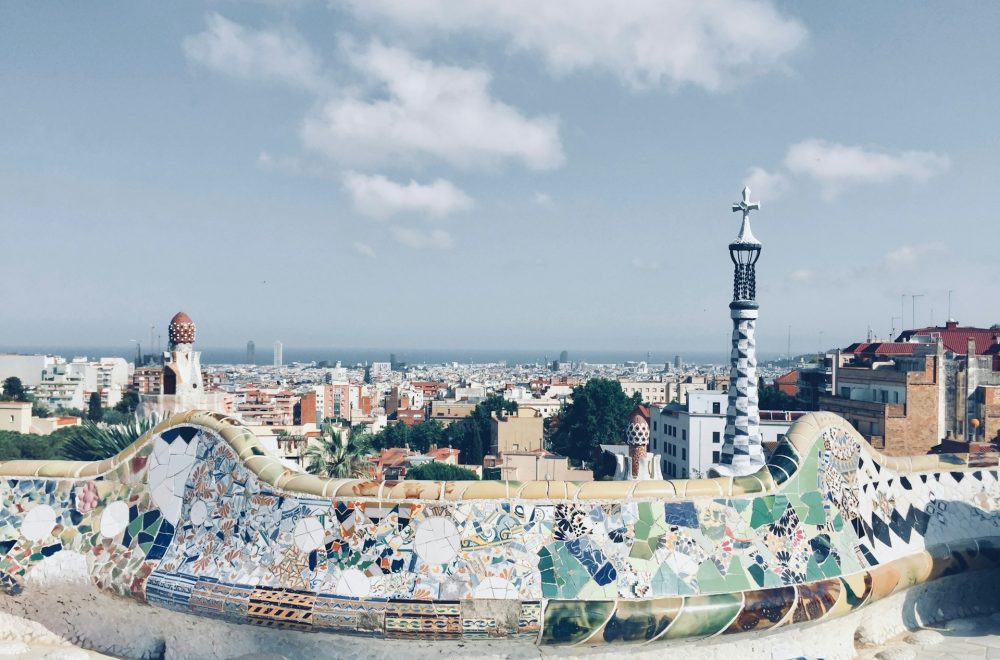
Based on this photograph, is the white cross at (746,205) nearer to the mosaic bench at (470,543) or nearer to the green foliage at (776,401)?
the mosaic bench at (470,543)

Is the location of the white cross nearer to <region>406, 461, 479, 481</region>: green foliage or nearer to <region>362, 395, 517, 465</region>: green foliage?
<region>406, 461, 479, 481</region>: green foliage

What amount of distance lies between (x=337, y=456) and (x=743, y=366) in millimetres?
9599

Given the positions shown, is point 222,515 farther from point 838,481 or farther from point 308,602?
point 838,481

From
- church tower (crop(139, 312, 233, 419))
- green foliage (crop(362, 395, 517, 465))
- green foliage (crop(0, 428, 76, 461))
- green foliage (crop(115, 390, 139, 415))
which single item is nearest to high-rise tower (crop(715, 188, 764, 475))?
church tower (crop(139, 312, 233, 419))

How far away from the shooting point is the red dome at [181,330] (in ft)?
65.5

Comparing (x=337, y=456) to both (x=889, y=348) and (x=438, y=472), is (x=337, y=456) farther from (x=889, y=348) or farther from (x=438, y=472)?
(x=889, y=348)

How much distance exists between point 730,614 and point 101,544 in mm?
7729

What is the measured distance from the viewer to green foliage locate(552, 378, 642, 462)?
51.6 m

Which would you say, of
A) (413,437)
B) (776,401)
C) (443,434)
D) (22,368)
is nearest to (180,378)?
(776,401)

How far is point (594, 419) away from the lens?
51906 millimetres

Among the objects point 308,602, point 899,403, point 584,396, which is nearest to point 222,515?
point 308,602

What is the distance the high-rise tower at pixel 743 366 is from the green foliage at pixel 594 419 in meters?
33.3

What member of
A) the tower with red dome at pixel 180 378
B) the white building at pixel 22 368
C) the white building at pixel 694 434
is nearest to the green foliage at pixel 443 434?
the white building at pixel 694 434

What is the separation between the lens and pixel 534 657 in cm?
898
